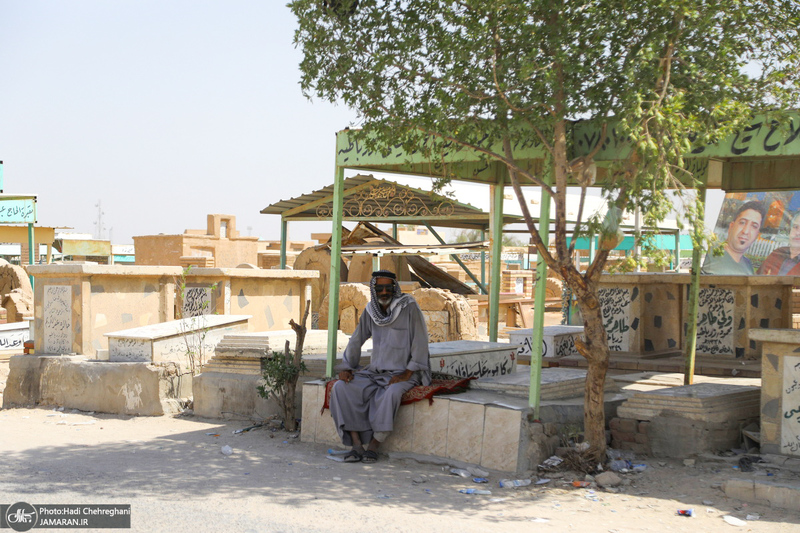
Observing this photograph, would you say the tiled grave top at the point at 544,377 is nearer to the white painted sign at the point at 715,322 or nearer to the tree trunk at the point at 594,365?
the tree trunk at the point at 594,365

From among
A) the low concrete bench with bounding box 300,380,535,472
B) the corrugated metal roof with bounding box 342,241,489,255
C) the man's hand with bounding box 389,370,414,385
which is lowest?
the low concrete bench with bounding box 300,380,535,472

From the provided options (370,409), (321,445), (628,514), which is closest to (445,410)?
(370,409)

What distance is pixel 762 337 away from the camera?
5391 millimetres

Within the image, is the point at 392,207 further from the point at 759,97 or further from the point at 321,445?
the point at 759,97

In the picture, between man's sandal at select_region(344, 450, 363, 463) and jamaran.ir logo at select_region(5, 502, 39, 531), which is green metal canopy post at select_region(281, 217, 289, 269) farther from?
jamaran.ir logo at select_region(5, 502, 39, 531)

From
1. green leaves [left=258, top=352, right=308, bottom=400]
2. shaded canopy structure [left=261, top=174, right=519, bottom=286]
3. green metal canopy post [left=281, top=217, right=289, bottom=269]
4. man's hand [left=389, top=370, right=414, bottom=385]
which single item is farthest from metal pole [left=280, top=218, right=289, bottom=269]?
man's hand [left=389, top=370, right=414, bottom=385]

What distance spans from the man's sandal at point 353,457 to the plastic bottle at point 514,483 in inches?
47.6

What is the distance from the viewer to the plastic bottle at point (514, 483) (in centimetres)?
525

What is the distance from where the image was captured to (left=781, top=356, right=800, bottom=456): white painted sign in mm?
5238

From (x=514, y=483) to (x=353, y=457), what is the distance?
1.33 metres

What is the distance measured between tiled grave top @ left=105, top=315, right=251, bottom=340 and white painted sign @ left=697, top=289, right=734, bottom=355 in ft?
17.8

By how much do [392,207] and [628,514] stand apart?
1035 cm

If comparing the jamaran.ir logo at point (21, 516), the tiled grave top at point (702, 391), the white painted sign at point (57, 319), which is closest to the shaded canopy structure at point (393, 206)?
the white painted sign at point (57, 319)

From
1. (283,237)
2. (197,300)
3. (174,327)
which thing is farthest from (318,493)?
(283,237)
